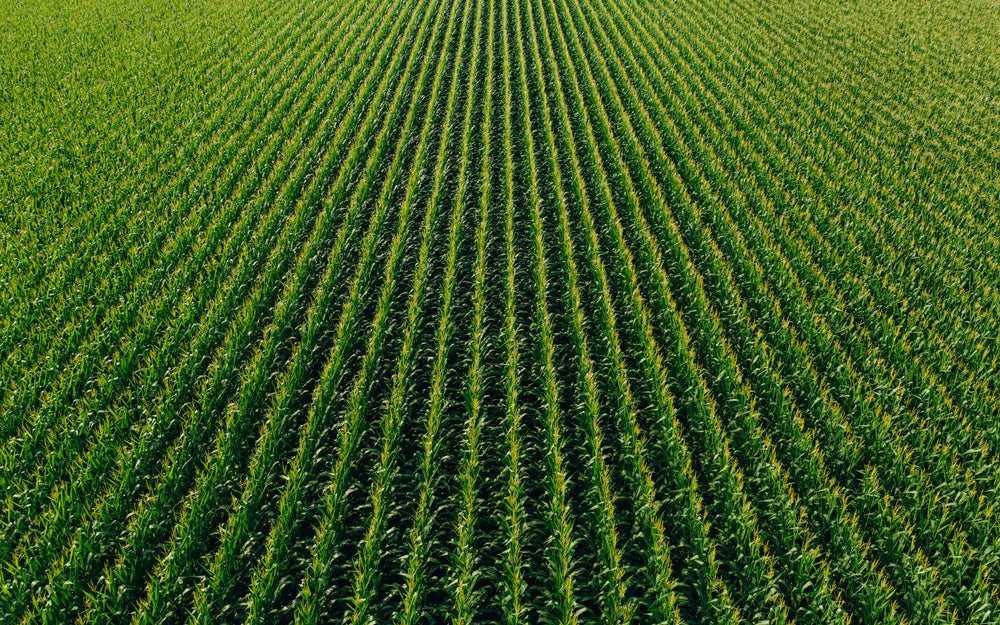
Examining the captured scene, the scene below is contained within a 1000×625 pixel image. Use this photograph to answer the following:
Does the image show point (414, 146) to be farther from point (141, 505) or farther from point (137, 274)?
point (141, 505)

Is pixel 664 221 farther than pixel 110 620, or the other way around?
pixel 664 221

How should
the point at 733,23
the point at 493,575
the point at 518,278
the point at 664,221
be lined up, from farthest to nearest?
the point at 733,23
the point at 664,221
the point at 518,278
the point at 493,575

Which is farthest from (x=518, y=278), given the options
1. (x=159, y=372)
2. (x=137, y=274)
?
(x=137, y=274)

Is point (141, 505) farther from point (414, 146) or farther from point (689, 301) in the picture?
point (414, 146)

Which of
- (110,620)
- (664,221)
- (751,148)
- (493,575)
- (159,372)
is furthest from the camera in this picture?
(751,148)

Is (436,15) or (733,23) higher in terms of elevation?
(436,15)

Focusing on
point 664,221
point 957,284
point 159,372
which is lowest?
point 957,284

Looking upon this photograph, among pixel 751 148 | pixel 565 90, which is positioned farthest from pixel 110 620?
pixel 565 90
